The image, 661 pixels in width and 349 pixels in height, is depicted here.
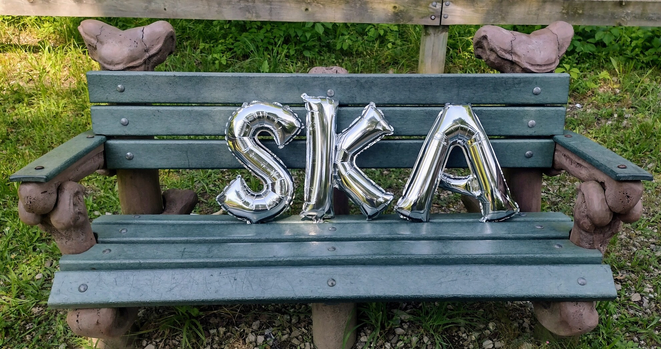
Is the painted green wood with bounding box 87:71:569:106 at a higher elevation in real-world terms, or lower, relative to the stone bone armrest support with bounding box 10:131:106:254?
higher

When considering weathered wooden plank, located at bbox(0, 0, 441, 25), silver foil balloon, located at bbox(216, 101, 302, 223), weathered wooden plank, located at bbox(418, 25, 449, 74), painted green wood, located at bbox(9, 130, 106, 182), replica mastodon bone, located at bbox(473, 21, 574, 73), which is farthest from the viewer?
weathered wooden plank, located at bbox(418, 25, 449, 74)

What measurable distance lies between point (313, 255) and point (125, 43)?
1.22 meters

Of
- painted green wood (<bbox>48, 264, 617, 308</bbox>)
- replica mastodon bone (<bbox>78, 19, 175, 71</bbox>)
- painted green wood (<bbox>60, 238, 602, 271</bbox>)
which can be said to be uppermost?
replica mastodon bone (<bbox>78, 19, 175, 71</bbox>)

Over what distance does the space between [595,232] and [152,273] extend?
1.68 m

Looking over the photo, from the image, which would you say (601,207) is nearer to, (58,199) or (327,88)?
(327,88)

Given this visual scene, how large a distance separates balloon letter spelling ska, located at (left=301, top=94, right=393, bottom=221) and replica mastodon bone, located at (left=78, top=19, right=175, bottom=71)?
674 mm

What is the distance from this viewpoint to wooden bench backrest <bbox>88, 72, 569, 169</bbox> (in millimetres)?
2422

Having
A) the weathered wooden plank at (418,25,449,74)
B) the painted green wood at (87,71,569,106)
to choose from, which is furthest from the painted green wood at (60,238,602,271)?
the weathered wooden plank at (418,25,449,74)

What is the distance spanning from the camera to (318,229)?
92.4 inches

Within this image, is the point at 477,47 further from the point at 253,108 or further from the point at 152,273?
the point at 152,273

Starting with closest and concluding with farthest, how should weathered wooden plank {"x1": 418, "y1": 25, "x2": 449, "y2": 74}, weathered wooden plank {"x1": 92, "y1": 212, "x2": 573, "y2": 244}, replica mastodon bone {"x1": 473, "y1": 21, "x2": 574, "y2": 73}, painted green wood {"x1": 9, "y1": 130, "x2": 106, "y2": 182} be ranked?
painted green wood {"x1": 9, "y1": 130, "x2": 106, "y2": 182} < weathered wooden plank {"x1": 92, "y1": 212, "x2": 573, "y2": 244} < replica mastodon bone {"x1": 473, "y1": 21, "x2": 574, "y2": 73} < weathered wooden plank {"x1": 418, "y1": 25, "x2": 449, "y2": 74}

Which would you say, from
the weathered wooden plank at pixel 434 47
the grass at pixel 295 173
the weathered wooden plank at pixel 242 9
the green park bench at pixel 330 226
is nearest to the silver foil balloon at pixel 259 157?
the green park bench at pixel 330 226

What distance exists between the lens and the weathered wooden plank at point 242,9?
3.67 metres

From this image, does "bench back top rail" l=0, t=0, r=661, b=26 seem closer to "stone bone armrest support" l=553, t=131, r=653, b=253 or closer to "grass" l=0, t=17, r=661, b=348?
"grass" l=0, t=17, r=661, b=348
